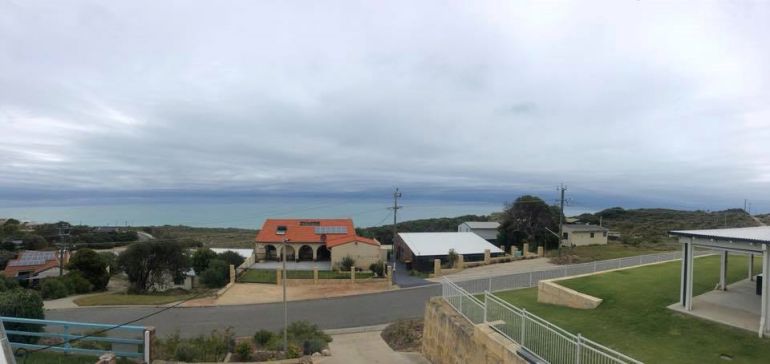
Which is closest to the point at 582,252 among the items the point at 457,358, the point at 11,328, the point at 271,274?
the point at 271,274

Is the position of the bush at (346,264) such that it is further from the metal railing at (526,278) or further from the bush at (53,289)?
the bush at (53,289)

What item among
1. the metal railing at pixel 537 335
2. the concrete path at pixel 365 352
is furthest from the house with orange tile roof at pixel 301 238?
the metal railing at pixel 537 335

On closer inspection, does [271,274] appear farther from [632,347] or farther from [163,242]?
[632,347]

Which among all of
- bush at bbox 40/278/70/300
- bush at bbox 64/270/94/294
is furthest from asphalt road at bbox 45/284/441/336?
bush at bbox 64/270/94/294

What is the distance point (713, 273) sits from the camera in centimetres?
1455

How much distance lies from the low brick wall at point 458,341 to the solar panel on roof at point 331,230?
2650 centimetres

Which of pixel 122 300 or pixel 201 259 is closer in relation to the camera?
pixel 122 300

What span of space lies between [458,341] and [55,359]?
8679 mm

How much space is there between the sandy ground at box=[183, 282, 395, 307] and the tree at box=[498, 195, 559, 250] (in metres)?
19.8

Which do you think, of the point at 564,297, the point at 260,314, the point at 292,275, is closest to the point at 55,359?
the point at 564,297

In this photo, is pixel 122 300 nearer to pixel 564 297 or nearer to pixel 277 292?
pixel 277 292

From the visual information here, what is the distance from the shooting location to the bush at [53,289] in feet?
87.8

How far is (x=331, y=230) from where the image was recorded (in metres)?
40.0

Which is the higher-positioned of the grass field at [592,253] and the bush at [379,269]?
the grass field at [592,253]
